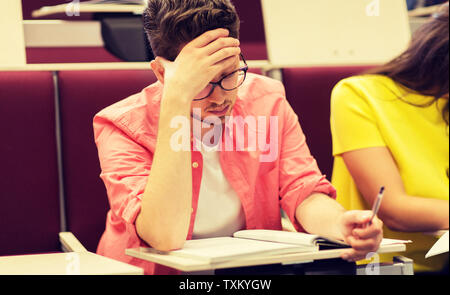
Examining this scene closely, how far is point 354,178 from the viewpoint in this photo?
1.60m

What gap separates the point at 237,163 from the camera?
4.51 feet

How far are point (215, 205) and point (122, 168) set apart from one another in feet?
0.77

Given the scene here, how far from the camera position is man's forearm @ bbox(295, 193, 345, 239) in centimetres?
119

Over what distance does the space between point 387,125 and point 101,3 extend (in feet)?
3.17

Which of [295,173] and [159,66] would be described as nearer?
[159,66]

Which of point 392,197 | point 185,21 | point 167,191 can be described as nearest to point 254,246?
point 167,191

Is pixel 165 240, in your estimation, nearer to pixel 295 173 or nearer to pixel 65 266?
pixel 65 266

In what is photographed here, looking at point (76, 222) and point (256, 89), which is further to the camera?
point (76, 222)

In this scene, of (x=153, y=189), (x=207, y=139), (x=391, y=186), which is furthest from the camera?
(x=391, y=186)

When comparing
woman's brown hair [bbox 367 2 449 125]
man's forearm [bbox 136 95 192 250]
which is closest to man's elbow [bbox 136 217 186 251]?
man's forearm [bbox 136 95 192 250]

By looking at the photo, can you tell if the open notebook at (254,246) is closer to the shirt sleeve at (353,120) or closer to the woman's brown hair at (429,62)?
the shirt sleeve at (353,120)

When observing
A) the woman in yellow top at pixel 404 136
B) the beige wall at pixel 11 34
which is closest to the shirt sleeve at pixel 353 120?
the woman in yellow top at pixel 404 136
